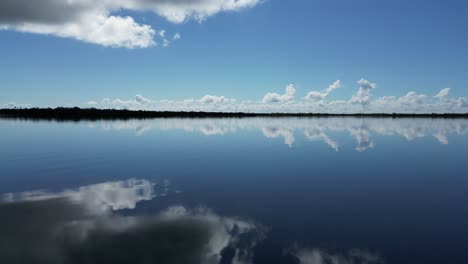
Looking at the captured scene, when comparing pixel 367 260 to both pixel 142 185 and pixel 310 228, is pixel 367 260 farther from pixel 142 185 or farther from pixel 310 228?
pixel 142 185

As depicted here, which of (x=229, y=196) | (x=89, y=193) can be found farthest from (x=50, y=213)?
(x=229, y=196)

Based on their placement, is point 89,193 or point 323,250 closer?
point 323,250

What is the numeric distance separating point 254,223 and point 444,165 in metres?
22.3

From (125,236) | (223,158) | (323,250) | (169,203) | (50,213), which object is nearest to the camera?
(323,250)

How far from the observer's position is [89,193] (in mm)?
16031

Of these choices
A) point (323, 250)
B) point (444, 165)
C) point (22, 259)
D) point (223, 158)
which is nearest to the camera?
point (22, 259)

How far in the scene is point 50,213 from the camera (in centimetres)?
1277

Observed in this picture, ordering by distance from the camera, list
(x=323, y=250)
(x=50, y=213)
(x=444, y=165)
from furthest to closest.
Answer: (x=444, y=165), (x=50, y=213), (x=323, y=250)

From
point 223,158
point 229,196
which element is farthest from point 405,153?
point 229,196

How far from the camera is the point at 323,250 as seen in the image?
9.48m

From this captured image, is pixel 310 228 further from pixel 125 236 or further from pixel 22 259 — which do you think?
pixel 22 259

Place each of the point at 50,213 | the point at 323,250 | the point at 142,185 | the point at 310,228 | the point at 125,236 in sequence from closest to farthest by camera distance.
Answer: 1. the point at 323,250
2. the point at 125,236
3. the point at 310,228
4. the point at 50,213
5. the point at 142,185

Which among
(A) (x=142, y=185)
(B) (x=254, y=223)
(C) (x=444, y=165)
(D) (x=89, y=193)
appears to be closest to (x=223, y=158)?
(A) (x=142, y=185)

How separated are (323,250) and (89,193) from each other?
1222cm
